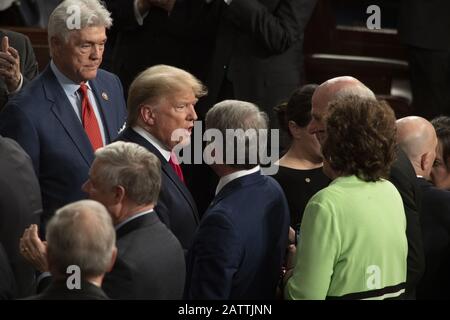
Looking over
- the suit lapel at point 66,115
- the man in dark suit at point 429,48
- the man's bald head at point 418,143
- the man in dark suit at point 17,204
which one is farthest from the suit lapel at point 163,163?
the man in dark suit at point 429,48

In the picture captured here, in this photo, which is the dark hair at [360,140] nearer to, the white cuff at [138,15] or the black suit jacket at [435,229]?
the black suit jacket at [435,229]

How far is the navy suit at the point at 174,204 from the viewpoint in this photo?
428cm

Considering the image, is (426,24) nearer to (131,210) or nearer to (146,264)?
(131,210)

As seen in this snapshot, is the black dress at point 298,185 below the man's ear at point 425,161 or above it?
below

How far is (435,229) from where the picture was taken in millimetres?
4512

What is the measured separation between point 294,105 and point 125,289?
4.88ft

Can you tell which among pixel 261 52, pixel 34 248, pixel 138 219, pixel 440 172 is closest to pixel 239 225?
pixel 138 219

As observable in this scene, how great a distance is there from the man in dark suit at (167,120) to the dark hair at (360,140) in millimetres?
769

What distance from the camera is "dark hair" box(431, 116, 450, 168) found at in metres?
4.88

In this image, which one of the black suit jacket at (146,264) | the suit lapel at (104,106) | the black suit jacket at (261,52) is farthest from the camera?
the black suit jacket at (261,52)

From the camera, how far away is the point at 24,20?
313 inches

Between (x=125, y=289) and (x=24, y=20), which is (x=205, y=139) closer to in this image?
(x=125, y=289)
